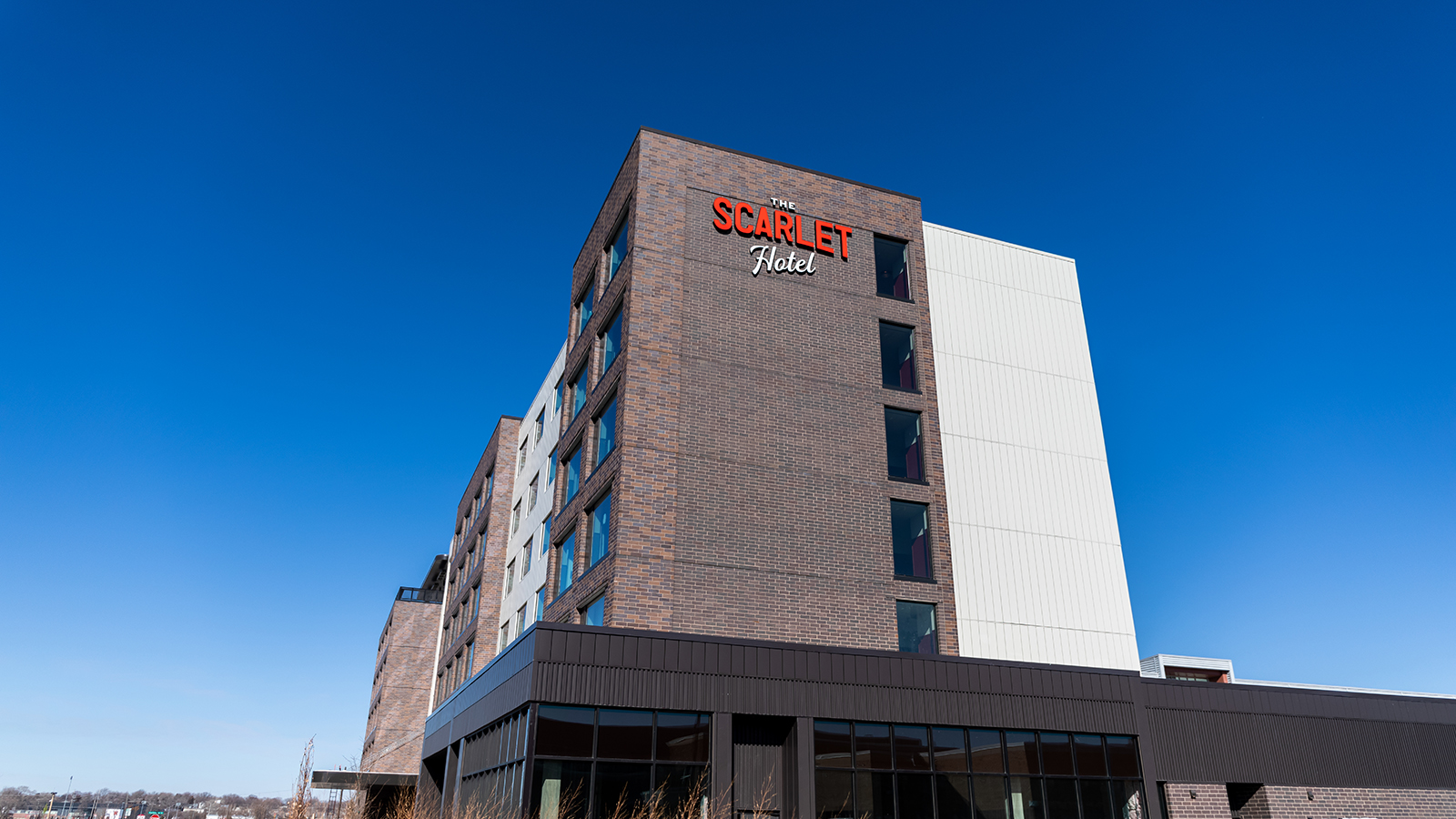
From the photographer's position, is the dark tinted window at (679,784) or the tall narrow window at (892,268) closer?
the dark tinted window at (679,784)

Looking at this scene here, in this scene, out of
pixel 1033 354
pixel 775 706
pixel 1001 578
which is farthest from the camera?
pixel 1033 354

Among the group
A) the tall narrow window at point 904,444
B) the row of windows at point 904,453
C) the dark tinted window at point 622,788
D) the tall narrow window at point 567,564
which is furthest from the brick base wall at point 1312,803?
the tall narrow window at point 567,564

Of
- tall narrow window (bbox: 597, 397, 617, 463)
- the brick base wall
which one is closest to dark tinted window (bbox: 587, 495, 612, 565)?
tall narrow window (bbox: 597, 397, 617, 463)

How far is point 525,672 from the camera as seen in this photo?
20.4 metres

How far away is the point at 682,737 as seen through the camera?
2061 cm

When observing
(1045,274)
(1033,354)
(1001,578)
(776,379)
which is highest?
(1045,274)

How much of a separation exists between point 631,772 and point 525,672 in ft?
10.4

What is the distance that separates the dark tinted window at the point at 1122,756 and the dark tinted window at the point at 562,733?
13474mm

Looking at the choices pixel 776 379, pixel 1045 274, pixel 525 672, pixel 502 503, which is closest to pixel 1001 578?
pixel 776 379

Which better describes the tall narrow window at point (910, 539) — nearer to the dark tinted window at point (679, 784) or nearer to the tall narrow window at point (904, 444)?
the tall narrow window at point (904, 444)

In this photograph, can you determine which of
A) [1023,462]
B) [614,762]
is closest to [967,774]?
[614,762]

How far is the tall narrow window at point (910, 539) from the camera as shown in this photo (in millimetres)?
26297

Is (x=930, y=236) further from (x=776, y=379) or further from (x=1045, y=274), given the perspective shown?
(x=776, y=379)

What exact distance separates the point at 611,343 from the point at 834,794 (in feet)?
50.6
